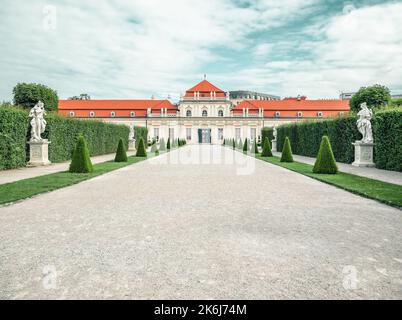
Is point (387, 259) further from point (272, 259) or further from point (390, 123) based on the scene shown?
point (390, 123)

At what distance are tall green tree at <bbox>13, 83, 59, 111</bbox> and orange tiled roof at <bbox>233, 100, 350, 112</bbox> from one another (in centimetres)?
3316

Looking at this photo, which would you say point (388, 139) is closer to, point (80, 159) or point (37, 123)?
point (80, 159)

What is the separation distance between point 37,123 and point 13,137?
4.80 ft

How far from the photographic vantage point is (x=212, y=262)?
3244 mm

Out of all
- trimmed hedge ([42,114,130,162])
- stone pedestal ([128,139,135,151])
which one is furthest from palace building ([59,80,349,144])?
trimmed hedge ([42,114,130,162])

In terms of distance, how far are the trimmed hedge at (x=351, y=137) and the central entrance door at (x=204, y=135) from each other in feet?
131

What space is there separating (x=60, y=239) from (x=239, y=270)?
213 centimetres

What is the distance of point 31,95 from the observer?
4444 centimetres

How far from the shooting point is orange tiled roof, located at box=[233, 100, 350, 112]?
62031 millimetres

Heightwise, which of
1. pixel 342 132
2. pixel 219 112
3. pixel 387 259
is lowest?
pixel 387 259

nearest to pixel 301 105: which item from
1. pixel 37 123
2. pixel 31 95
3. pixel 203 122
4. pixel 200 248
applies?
pixel 203 122

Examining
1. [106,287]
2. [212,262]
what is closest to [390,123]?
[212,262]

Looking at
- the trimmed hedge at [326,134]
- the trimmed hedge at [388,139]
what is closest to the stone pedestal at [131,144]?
the trimmed hedge at [326,134]
